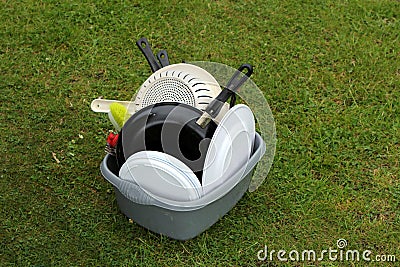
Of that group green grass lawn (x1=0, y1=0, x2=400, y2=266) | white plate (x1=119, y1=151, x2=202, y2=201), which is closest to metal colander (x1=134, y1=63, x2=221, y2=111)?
white plate (x1=119, y1=151, x2=202, y2=201)

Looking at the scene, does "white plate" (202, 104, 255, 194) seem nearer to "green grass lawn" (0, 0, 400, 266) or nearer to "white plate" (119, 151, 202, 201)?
"white plate" (119, 151, 202, 201)

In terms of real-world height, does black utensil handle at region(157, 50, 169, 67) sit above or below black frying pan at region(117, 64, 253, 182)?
above

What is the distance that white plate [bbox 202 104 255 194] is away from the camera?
1810 mm

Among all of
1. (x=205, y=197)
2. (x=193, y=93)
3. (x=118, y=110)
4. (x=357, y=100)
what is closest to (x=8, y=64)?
(x=118, y=110)

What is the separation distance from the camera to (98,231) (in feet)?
6.70

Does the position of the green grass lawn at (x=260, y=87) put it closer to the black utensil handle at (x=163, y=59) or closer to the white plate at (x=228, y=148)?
the white plate at (x=228, y=148)

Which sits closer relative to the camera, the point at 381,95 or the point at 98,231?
the point at 98,231

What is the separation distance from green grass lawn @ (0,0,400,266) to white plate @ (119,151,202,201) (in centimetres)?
25

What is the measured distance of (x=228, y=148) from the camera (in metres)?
→ 1.84

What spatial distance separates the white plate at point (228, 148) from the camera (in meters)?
1.81

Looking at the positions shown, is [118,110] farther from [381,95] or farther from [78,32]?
[381,95]

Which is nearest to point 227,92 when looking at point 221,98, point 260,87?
point 221,98

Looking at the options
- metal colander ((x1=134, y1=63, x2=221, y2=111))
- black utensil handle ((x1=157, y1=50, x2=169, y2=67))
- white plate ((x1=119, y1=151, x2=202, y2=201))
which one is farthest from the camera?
black utensil handle ((x1=157, y1=50, x2=169, y2=67))

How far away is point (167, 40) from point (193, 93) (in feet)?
3.31
